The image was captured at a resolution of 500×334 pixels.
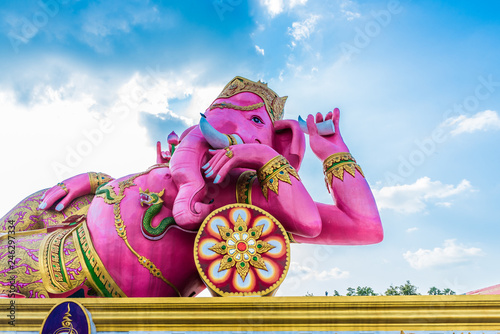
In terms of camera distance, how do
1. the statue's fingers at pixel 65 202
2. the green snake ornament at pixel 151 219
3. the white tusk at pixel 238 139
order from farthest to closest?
the statue's fingers at pixel 65 202, the white tusk at pixel 238 139, the green snake ornament at pixel 151 219

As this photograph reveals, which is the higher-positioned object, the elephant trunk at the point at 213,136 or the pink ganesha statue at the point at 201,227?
the elephant trunk at the point at 213,136

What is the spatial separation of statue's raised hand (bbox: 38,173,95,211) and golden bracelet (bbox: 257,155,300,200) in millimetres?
2450

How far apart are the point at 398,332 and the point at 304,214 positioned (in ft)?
4.44

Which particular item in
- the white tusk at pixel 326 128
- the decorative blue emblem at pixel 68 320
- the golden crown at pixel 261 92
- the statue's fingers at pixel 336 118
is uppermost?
the golden crown at pixel 261 92

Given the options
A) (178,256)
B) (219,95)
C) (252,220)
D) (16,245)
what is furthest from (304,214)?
(16,245)

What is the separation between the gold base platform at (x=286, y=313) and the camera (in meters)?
3.67

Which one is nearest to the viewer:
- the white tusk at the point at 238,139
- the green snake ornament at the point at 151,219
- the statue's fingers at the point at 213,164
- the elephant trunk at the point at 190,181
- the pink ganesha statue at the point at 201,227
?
the pink ganesha statue at the point at 201,227

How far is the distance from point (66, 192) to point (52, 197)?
0.56ft

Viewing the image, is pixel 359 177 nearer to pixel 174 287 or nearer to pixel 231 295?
pixel 231 295

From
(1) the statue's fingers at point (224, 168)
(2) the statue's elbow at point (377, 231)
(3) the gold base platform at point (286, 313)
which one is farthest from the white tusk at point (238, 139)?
(3) the gold base platform at point (286, 313)

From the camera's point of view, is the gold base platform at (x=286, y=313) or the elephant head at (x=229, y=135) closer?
the gold base platform at (x=286, y=313)

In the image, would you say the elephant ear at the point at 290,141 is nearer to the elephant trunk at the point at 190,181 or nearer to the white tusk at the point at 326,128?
the white tusk at the point at 326,128

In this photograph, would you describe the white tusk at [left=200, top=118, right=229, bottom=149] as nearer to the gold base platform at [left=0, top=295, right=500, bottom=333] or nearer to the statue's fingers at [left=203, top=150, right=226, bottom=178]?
the statue's fingers at [left=203, top=150, right=226, bottom=178]

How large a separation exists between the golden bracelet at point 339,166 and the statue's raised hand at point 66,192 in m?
3.04
